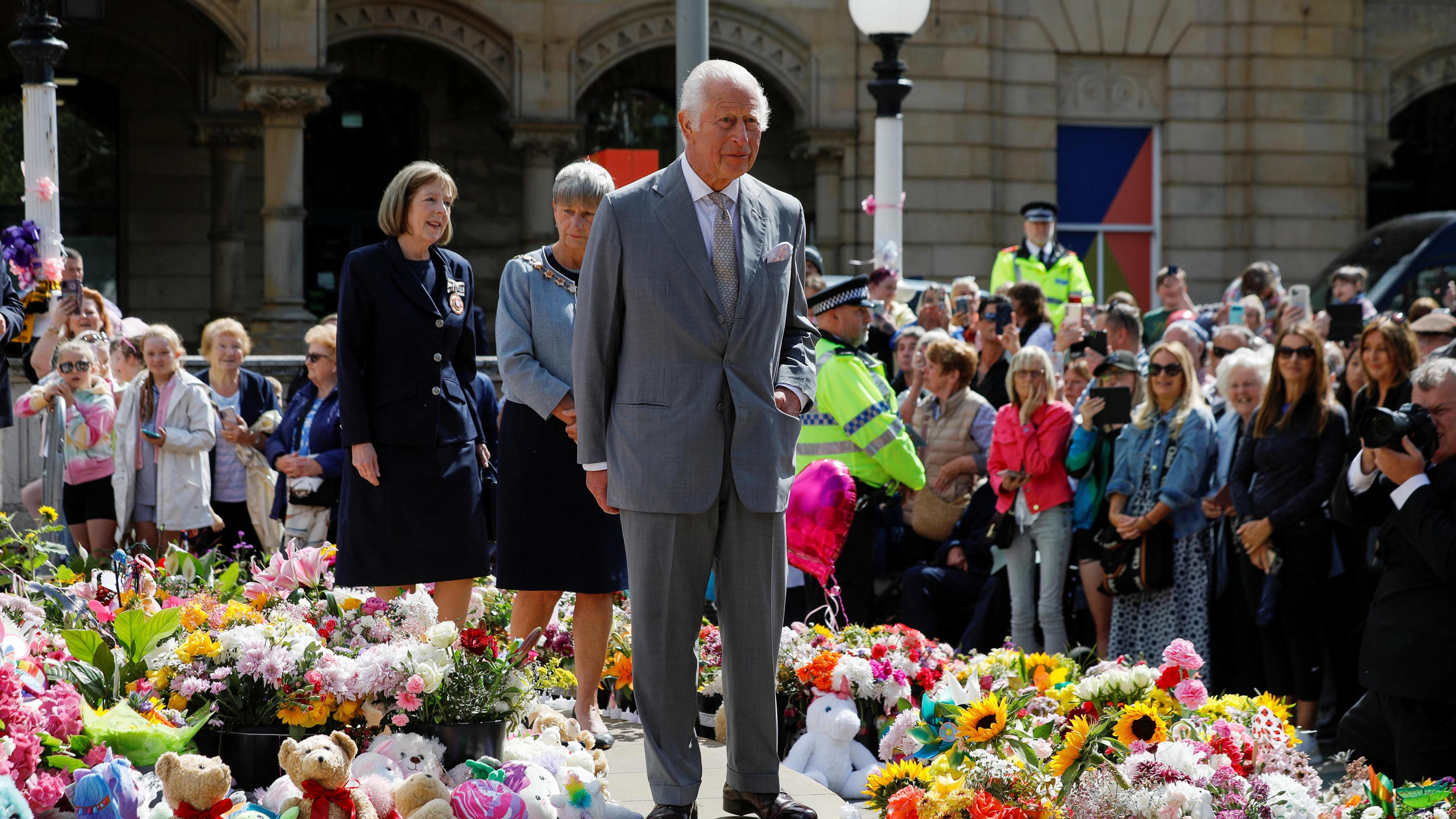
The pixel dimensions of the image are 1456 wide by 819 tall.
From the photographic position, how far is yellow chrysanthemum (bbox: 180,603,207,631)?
5.22 meters

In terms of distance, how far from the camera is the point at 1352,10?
21.0m

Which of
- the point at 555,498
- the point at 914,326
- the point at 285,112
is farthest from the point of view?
the point at 285,112

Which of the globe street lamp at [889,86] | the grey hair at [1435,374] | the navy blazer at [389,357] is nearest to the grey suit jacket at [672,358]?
the navy blazer at [389,357]

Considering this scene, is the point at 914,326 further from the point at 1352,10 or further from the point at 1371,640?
the point at 1352,10

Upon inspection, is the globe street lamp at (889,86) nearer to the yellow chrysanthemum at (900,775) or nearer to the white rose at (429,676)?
the yellow chrysanthemum at (900,775)

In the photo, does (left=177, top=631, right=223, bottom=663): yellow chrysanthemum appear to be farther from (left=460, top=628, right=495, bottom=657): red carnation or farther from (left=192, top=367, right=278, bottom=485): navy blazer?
(left=192, top=367, right=278, bottom=485): navy blazer

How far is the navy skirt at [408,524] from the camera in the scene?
5.90 meters

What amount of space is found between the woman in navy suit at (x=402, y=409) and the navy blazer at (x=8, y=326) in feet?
6.60

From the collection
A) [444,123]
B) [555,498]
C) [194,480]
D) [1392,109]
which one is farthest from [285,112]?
[1392,109]

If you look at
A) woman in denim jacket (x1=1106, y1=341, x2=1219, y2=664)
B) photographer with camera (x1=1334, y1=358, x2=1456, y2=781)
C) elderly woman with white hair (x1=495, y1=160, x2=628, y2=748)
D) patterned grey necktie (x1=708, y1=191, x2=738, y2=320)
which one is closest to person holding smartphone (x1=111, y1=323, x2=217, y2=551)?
elderly woman with white hair (x1=495, y1=160, x2=628, y2=748)

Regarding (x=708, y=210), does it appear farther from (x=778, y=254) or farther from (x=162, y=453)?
(x=162, y=453)

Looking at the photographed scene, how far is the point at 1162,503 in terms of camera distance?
27.4 ft

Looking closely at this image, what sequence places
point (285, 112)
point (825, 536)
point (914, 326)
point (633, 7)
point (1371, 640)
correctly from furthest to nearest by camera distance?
point (633, 7), point (285, 112), point (914, 326), point (825, 536), point (1371, 640)

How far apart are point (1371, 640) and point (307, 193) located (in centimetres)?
1696
